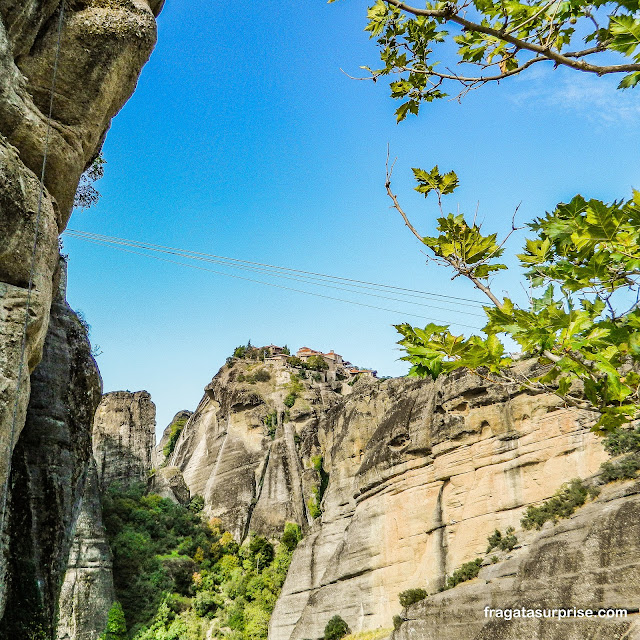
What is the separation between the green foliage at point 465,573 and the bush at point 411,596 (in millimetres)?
1239

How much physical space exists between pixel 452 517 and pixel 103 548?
57.0ft

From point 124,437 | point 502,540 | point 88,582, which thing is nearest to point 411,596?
point 502,540

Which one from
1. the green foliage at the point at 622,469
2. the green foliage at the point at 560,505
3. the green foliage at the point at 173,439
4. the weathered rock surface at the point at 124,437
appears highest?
the green foliage at the point at 173,439

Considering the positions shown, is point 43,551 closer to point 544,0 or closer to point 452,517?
point 544,0

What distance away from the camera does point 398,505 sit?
28922 millimetres

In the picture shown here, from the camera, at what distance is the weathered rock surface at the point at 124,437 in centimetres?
4528

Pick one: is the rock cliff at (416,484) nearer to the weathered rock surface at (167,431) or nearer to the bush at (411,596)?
the bush at (411,596)

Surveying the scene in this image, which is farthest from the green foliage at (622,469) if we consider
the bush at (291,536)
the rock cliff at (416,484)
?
the bush at (291,536)

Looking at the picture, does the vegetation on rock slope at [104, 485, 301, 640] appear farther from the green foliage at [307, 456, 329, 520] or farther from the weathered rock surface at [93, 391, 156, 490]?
the weathered rock surface at [93, 391, 156, 490]

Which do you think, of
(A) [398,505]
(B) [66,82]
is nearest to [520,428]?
(A) [398,505]

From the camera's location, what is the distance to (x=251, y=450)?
162 ft

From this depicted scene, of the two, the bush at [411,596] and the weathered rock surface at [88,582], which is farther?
the weathered rock surface at [88,582]

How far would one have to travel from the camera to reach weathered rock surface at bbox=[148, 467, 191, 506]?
146 feet

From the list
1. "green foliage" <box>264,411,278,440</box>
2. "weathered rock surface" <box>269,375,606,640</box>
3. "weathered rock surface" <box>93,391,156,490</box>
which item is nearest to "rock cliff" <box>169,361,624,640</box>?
"weathered rock surface" <box>269,375,606,640</box>
